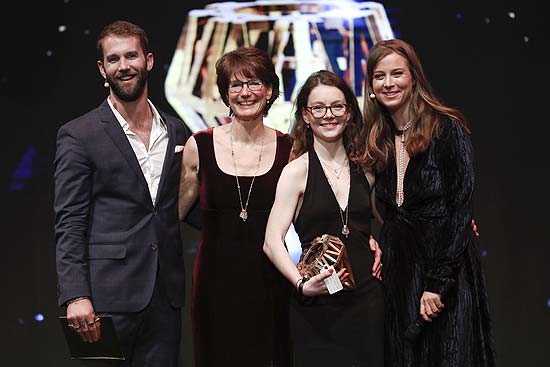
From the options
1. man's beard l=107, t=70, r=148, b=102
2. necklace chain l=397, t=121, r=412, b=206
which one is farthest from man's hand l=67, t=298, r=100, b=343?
necklace chain l=397, t=121, r=412, b=206

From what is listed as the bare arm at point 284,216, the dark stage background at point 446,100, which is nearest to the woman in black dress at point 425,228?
the bare arm at point 284,216

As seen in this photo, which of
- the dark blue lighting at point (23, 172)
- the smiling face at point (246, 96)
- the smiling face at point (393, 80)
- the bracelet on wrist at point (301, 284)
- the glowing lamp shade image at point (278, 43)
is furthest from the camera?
the dark blue lighting at point (23, 172)

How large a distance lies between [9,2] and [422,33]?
2271 mm

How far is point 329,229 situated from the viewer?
2.58 meters

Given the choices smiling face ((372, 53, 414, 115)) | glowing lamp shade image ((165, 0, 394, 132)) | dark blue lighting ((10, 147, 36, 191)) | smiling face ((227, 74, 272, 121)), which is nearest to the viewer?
smiling face ((372, 53, 414, 115))

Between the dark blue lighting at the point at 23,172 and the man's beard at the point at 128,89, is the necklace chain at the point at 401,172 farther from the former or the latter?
the dark blue lighting at the point at 23,172

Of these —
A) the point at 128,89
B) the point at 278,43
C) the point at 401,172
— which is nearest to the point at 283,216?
the point at 401,172

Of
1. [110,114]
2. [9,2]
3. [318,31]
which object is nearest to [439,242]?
[110,114]

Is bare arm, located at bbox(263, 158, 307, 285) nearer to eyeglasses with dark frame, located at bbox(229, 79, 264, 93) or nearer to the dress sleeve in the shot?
eyeglasses with dark frame, located at bbox(229, 79, 264, 93)

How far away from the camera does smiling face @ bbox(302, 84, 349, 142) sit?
2613 millimetres

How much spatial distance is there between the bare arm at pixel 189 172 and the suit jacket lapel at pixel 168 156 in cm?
10

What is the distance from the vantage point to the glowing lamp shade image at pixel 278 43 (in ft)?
13.7

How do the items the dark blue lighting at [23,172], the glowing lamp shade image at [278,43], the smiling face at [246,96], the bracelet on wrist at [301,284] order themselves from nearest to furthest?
1. the bracelet on wrist at [301,284]
2. the smiling face at [246,96]
3. the glowing lamp shade image at [278,43]
4. the dark blue lighting at [23,172]

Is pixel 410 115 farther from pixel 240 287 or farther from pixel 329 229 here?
pixel 240 287
